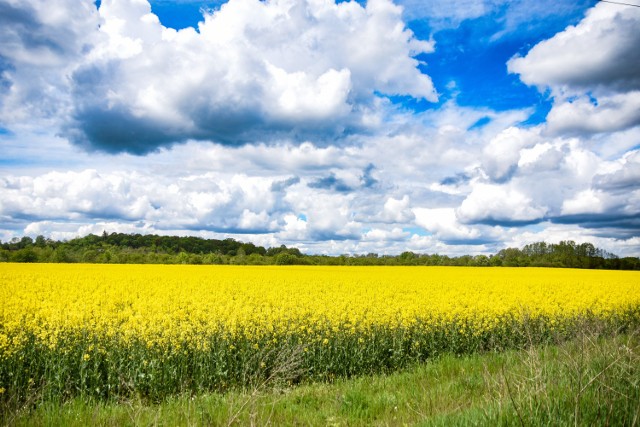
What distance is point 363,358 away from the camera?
11.2 m

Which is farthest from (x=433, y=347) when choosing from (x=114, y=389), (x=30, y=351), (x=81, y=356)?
(x=30, y=351)

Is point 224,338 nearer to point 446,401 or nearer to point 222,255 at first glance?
point 446,401

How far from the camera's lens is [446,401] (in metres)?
6.21

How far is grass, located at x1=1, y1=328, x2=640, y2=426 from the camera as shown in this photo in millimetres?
3748

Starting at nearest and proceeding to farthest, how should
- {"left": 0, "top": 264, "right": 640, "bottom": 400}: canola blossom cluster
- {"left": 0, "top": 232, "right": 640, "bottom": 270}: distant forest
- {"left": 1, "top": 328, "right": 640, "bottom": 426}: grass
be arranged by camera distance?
{"left": 1, "top": 328, "right": 640, "bottom": 426}: grass → {"left": 0, "top": 264, "right": 640, "bottom": 400}: canola blossom cluster → {"left": 0, "top": 232, "right": 640, "bottom": 270}: distant forest

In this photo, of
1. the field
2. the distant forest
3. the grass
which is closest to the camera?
the grass

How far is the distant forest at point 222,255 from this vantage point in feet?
182

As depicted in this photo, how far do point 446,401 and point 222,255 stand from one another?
5676 centimetres

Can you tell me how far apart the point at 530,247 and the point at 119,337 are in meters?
77.5

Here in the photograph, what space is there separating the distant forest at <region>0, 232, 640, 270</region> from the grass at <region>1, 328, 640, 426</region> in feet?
166

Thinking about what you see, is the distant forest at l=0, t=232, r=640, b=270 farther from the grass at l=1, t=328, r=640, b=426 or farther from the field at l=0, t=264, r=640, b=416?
the grass at l=1, t=328, r=640, b=426

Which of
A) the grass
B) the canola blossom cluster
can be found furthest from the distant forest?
the grass

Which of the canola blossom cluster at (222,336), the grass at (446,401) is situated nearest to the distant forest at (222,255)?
the canola blossom cluster at (222,336)

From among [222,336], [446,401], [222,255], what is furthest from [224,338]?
[222,255]
